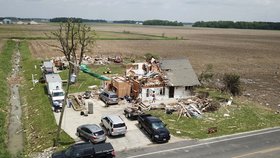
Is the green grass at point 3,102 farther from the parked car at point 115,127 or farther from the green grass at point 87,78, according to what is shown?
the green grass at point 87,78

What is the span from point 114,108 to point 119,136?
10.1 meters

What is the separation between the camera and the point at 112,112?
4031 cm

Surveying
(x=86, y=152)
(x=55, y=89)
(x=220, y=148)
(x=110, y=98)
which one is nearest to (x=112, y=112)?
(x=110, y=98)

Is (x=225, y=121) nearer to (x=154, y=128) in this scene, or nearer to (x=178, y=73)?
(x=154, y=128)

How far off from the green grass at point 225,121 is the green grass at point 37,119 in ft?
38.4

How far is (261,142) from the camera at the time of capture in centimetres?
3123

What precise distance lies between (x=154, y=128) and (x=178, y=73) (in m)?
16.6

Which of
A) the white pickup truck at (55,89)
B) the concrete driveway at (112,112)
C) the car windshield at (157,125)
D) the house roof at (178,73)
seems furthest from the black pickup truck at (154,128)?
the house roof at (178,73)

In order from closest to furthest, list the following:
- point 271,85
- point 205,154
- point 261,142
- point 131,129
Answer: point 205,154 → point 261,142 → point 131,129 → point 271,85

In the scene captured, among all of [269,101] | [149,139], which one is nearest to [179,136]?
[149,139]

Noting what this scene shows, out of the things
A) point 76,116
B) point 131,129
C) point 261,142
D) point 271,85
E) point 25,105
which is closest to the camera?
point 261,142

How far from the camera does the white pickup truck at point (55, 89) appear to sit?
4206 centimetres

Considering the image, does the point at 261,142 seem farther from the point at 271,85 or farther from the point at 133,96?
the point at 271,85

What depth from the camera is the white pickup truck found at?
42062 mm
